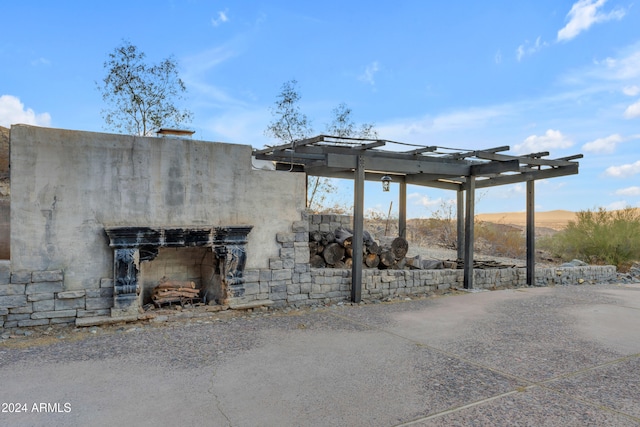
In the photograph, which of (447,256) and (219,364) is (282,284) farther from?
(447,256)

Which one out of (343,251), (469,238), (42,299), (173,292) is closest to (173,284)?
(173,292)

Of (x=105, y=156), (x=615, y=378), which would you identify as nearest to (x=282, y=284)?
(x=105, y=156)

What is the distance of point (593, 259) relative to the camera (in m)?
14.0

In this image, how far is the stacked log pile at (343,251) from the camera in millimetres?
8203

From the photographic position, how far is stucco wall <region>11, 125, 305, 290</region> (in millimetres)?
5312

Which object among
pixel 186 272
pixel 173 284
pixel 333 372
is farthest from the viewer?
pixel 186 272

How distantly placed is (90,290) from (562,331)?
6.38m

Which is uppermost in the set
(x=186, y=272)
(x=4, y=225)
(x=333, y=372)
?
(x=4, y=225)

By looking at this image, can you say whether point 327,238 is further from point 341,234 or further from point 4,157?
point 4,157

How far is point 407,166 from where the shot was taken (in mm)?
7965

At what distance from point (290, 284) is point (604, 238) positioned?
1189cm

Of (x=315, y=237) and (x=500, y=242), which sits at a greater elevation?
(x=315, y=237)

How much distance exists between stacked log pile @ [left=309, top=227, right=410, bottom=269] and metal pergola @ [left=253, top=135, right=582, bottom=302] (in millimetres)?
858

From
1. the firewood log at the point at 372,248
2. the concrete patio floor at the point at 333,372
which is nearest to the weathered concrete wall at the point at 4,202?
the concrete patio floor at the point at 333,372
